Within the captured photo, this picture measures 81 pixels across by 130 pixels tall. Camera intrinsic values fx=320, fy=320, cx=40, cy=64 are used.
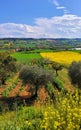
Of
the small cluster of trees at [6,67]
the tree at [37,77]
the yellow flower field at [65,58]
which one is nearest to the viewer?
the tree at [37,77]

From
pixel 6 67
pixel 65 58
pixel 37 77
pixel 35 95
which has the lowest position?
pixel 65 58

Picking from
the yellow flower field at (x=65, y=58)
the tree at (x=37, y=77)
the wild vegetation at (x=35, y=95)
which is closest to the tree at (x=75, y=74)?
the wild vegetation at (x=35, y=95)

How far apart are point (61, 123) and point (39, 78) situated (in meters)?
32.3

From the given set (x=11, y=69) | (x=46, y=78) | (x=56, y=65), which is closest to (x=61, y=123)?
(x=46, y=78)

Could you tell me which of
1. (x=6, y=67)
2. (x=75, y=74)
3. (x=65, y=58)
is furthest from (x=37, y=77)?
(x=65, y=58)

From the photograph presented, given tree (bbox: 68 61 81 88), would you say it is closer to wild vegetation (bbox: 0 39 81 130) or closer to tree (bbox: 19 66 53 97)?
wild vegetation (bbox: 0 39 81 130)

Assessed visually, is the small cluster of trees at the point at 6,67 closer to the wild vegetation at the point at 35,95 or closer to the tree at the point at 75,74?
the wild vegetation at the point at 35,95

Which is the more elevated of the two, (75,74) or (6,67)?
(75,74)

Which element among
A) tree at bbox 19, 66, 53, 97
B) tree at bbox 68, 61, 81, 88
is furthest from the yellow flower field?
tree at bbox 19, 66, 53, 97

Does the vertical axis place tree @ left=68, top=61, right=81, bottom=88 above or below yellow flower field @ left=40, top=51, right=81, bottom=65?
above

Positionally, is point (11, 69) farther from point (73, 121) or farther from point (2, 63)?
point (73, 121)

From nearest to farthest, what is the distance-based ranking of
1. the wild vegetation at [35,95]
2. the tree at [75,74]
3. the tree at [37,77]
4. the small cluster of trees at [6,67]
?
the wild vegetation at [35,95] → the tree at [37,77] → the tree at [75,74] → the small cluster of trees at [6,67]

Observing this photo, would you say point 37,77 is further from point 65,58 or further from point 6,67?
Result: point 65,58

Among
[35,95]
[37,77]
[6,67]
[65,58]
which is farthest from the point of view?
[65,58]
